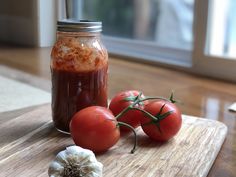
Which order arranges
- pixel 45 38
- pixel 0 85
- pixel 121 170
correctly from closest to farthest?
pixel 121 170 < pixel 0 85 < pixel 45 38

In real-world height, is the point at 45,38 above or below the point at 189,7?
below

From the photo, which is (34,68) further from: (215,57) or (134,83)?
(215,57)

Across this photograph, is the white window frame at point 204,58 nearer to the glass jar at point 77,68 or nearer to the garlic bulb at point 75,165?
the glass jar at point 77,68

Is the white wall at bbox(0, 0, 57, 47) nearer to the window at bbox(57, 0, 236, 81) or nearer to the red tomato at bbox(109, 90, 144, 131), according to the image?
the window at bbox(57, 0, 236, 81)

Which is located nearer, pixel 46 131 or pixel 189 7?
pixel 46 131

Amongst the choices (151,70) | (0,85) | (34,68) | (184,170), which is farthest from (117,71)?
(184,170)

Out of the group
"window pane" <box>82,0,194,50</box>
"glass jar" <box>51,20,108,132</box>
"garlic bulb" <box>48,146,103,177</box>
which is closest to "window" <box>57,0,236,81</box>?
"window pane" <box>82,0,194,50</box>
